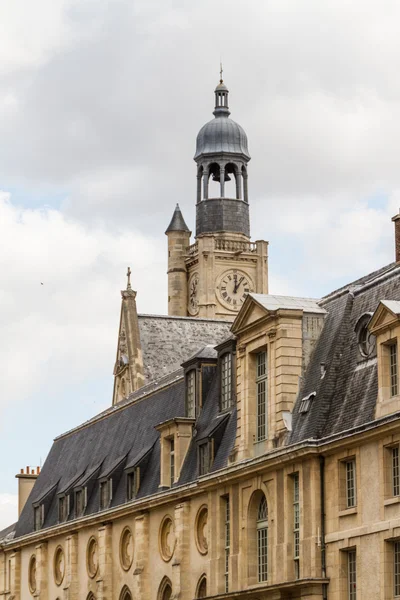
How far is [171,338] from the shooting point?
103312 mm

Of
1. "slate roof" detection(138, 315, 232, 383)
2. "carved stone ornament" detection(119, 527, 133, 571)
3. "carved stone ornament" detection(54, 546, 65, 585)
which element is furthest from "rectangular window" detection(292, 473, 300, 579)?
"slate roof" detection(138, 315, 232, 383)

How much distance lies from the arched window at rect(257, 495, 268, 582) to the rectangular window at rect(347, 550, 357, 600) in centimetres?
498

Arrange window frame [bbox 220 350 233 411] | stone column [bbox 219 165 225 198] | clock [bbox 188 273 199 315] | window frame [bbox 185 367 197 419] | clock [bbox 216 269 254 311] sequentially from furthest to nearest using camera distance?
stone column [bbox 219 165 225 198] → clock [bbox 188 273 199 315] → clock [bbox 216 269 254 311] → window frame [bbox 185 367 197 419] → window frame [bbox 220 350 233 411]

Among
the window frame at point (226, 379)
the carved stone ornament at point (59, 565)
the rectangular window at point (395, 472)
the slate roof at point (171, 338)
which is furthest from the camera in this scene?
the slate roof at point (171, 338)

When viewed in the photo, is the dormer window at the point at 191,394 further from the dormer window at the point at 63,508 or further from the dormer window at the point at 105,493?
the dormer window at the point at 63,508

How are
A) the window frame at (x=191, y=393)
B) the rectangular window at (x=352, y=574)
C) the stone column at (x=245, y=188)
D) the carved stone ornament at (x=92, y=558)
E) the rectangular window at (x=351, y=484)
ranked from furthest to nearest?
1. the stone column at (x=245, y=188)
2. the carved stone ornament at (x=92, y=558)
3. the window frame at (x=191, y=393)
4. the rectangular window at (x=351, y=484)
5. the rectangular window at (x=352, y=574)

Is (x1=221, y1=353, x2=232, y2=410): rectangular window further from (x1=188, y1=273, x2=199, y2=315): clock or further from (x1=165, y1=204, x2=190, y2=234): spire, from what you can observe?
(x1=165, y1=204, x2=190, y2=234): spire

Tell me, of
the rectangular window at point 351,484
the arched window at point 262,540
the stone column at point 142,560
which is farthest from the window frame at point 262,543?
the stone column at point 142,560

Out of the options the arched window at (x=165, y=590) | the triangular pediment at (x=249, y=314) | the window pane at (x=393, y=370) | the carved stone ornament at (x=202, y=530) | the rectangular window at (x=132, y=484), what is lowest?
the arched window at (x=165, y=590)

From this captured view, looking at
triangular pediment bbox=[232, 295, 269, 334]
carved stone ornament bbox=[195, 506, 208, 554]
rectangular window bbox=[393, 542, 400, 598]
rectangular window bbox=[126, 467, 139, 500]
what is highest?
triangular pediment bbox=[232, 295, 269, 334]

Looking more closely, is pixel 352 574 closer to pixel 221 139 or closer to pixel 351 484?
pixel 351 484

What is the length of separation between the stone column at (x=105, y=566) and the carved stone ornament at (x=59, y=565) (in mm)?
5554

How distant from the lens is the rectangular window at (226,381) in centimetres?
6128

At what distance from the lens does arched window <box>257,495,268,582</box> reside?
181ft
